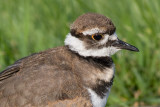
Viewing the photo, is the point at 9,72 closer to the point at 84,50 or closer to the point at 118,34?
the point at 84,50

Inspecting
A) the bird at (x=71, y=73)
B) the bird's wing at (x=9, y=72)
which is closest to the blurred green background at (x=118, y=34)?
the bird at (x=71, y=73)

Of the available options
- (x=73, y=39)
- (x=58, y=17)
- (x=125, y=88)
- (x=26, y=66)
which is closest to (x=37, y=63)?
(x=26, y=66)

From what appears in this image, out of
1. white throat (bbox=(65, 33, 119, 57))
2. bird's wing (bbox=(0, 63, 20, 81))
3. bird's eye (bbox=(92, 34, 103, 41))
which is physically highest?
bird's eye (bbox=(92, 34, 103, 41))

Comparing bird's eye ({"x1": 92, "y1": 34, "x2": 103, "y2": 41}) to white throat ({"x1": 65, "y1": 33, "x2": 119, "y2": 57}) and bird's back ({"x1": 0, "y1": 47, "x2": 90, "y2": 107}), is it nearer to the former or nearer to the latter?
white throat ({"x1": 65, "y1": 33, "x2": 119, "y2": 57})

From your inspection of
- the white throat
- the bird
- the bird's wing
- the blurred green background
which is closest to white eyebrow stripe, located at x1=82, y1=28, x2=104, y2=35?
the bird

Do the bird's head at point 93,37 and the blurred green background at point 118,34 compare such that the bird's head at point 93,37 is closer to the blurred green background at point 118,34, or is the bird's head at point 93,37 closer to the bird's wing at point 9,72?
the bird's wing at point 9,72

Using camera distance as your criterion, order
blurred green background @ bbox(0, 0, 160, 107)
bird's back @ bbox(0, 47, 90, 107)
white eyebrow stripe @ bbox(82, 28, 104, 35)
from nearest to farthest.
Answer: bird's back @ bbox(0, 47, 90, 107) → white eyebrow stripe @ bbox(82, 28, 104, 35) → blurred green background @ bbox(0, 0, 160, 107)

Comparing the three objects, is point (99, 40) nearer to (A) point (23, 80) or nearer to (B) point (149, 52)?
(A) point (23, 80)
